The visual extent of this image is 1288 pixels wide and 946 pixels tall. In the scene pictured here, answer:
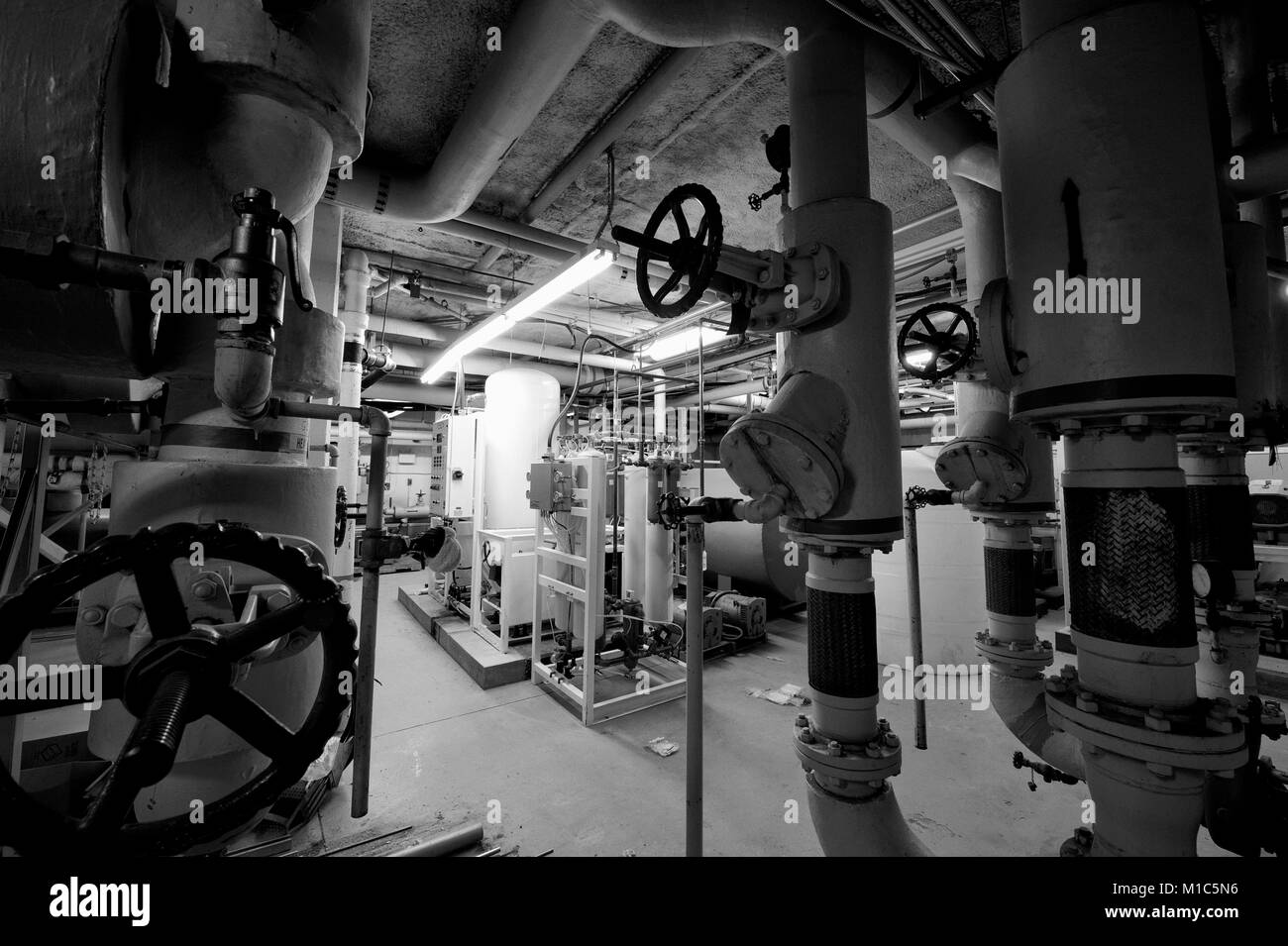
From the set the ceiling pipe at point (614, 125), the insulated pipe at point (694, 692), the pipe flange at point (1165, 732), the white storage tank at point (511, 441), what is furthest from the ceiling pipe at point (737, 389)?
the pipe flange at point (1165, 732)

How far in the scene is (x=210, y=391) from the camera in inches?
48.6

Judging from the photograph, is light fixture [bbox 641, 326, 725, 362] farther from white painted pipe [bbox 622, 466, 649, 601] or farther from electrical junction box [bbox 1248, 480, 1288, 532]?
electrical junction box [bbox 1248, 480, 1288, 532]

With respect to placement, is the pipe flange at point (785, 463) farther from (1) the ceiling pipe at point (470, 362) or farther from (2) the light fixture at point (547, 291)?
(1) the ceiling pipe at point (470, 362)

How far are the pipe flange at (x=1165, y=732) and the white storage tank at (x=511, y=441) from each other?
3.94 metres

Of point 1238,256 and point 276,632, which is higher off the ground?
point 1238,256

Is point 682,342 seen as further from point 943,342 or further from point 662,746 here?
point 662,746

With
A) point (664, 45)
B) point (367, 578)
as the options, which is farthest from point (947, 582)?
point (367, 578)

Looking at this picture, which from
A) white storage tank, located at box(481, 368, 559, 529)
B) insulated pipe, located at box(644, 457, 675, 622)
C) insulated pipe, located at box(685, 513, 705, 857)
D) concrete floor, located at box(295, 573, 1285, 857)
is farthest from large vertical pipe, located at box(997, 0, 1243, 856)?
white storage tank, located at box(481, 368, 559, 529)

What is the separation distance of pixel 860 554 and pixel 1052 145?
0.91 m

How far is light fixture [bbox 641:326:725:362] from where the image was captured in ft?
14.6

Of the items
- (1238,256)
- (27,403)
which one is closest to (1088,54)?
(1238,256)

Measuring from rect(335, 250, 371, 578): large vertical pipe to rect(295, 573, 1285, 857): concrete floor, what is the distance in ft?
4.23

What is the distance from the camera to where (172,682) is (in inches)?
25.8
